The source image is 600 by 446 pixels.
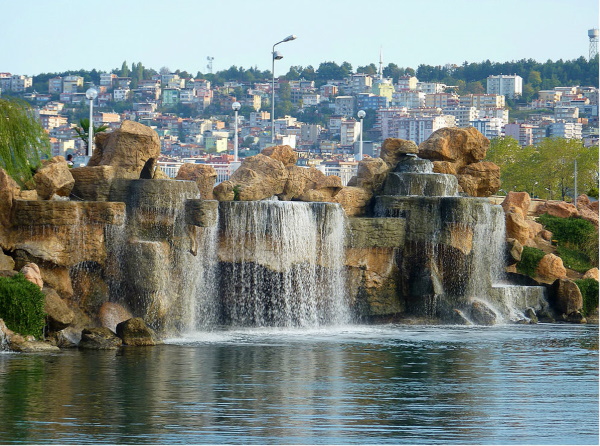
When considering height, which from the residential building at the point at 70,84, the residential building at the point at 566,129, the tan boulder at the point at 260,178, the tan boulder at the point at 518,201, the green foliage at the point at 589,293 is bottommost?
the green foliage at the point at 589,293

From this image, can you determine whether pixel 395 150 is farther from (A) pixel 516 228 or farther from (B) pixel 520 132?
(B) pixel 520 132

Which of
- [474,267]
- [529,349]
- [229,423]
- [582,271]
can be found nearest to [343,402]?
[229,423]

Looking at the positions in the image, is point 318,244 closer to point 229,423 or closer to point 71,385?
point 71,385

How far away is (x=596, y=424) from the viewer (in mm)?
19703

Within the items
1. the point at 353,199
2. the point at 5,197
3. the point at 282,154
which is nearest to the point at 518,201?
the point at 353,199

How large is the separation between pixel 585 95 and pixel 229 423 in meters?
180

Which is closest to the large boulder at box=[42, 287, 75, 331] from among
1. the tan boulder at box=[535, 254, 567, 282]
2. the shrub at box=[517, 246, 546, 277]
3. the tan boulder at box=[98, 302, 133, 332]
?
the tan boulder at box=[98, 302, 133, 332]

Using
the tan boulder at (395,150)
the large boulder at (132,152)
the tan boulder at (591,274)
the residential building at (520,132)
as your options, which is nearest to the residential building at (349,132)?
the residential building at (520,132)

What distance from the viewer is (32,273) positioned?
30.5 meters

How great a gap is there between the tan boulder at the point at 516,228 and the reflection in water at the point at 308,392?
1281 centimetres

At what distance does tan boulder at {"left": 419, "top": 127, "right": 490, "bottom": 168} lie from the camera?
153 ft

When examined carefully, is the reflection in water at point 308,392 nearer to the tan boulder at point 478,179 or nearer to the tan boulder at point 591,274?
the tan boulder at point 591,274

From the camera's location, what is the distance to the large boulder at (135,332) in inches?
1203

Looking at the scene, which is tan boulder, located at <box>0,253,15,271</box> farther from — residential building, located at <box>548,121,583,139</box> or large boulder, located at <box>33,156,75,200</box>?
residential building, located at <box>548,121,583,139</box>
